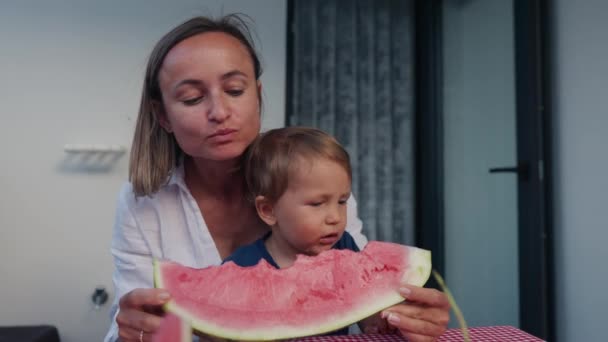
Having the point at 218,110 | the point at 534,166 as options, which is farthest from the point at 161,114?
the point at 534,166

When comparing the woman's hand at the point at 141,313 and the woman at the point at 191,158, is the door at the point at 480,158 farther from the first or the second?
the woman's hand at the point at 141,313

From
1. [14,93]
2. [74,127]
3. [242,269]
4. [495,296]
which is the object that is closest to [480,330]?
[242,269]

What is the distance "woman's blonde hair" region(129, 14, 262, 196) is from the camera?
1.19 meters

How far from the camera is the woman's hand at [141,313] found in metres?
0.68

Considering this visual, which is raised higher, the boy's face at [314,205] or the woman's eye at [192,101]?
the woman's eye at [192,101]

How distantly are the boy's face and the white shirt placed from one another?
287 mm

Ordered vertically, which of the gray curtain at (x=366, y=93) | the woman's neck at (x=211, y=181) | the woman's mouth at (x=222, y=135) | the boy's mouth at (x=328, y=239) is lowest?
the boy's mouth at (x=328, y=239)

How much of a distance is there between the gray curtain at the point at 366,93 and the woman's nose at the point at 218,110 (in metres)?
2.05

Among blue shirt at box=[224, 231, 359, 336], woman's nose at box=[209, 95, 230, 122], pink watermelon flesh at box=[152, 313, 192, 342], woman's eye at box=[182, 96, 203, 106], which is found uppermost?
woman's eye at box=[182, 96, 203, 106]

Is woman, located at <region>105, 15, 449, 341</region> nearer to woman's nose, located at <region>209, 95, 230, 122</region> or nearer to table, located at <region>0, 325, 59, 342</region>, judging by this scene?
woman's nose, located at <region>209, 95, 230, 122</region>

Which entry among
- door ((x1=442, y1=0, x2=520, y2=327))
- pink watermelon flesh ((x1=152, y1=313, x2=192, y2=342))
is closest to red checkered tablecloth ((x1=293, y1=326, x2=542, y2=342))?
pink watermelon flesh ((x1=152, y1=313, x2=192, y2=342))

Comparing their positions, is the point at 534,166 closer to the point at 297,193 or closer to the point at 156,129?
the point at 297,193

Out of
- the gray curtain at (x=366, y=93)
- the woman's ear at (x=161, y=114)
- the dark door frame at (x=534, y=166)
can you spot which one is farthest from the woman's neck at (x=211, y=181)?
the gray curtain at (x=366, y=93)

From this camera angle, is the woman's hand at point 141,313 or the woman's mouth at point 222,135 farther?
the woman's mouth at point 222,135
